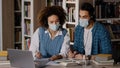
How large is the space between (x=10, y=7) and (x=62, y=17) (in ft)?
10.0

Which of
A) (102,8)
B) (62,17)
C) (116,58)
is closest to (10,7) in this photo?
(102,8)

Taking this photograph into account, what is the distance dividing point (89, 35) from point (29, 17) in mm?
2470

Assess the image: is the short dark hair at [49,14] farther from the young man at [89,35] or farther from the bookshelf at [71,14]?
the bookshelf at [71,14]

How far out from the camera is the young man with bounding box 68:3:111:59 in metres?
3.94

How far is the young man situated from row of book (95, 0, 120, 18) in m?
1.25

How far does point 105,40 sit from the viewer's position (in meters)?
3.89

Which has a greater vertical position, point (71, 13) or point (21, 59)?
point (71, 13)

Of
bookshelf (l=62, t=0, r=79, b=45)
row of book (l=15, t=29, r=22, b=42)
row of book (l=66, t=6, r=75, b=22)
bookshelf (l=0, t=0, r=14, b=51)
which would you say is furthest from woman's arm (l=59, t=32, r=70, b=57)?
row of book (l=15, t=29, r=22, b=42)

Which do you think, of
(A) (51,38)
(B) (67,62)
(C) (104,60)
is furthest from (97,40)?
(B) (67,62)

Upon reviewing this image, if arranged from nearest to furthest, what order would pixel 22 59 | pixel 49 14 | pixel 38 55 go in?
pixel 22 59 → pixel 38 55 → pixel 49 14

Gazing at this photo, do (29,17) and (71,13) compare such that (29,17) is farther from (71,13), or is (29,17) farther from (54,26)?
(54,26)

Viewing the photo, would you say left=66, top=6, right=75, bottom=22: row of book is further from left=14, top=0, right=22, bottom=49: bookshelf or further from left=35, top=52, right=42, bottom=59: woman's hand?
left=35, top=52, right=42, bottom=59: woman's hand

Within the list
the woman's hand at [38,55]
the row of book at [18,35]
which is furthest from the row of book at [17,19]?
the woman's hand at [38,55]

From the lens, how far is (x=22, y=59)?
272 centimetres
